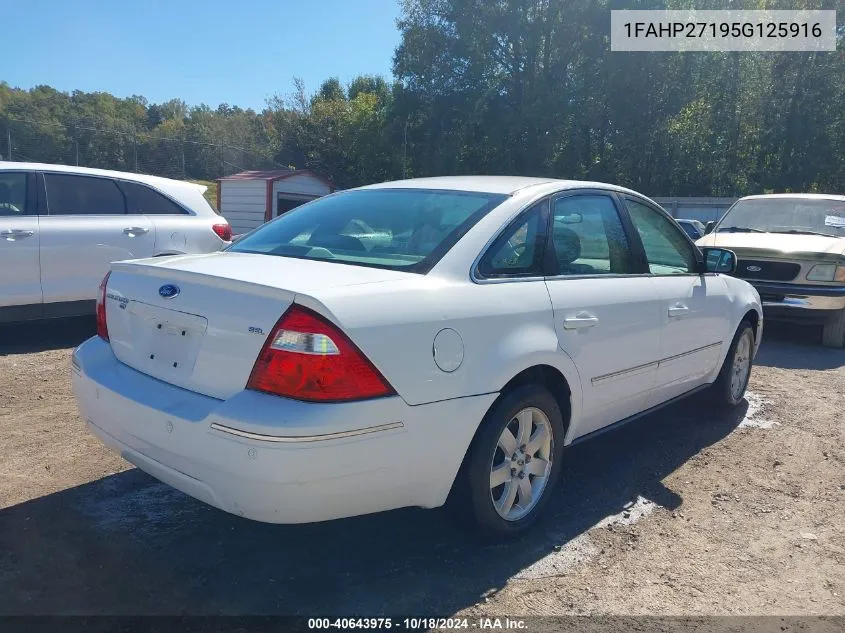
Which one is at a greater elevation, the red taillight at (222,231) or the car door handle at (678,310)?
the red taillight at (222,231)

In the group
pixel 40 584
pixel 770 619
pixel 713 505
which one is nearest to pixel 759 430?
pixel 713 505

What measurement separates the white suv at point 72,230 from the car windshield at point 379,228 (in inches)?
139

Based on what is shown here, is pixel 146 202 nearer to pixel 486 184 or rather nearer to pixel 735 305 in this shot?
pixel 486 184

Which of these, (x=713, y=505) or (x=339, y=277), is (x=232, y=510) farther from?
(x=713, y=505)

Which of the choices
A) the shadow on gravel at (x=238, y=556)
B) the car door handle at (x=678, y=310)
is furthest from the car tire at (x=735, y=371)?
the shadow on gravel at (x=238, y=556)

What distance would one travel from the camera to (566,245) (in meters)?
3.79

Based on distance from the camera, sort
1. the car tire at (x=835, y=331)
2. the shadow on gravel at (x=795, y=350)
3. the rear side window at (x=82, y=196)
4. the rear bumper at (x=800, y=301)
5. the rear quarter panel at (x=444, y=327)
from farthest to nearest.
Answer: the car tire at (x=835, y=331) < the rear bumper at (x=800, y=301) < the shadow on gravel at (x=795, y=350) < the rear side window at (x=82, y=196) < the rear quarter panel at (x=444, y=327)

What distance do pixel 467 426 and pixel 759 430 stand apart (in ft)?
10.7

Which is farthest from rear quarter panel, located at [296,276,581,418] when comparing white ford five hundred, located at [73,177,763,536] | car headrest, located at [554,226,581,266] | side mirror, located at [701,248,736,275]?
side mirror, located at [701,248,736,275]

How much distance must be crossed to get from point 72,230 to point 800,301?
25.2ft

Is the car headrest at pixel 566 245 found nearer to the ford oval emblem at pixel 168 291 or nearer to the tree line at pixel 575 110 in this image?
the ford oval emblem at pixel 168 291

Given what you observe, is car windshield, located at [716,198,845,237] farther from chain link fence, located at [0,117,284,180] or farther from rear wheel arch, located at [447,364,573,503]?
chain link fence, located at [0,117,284,180]

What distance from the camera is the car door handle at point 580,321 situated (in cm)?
349

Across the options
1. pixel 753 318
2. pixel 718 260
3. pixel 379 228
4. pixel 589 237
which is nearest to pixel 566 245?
pixel 589 237
